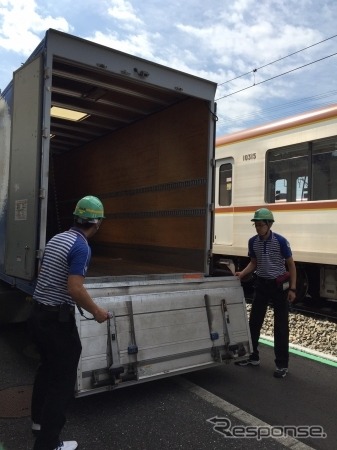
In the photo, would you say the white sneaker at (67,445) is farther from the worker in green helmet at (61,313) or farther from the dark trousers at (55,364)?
the dark trousers at (55,364)

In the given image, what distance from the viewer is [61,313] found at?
3078mm

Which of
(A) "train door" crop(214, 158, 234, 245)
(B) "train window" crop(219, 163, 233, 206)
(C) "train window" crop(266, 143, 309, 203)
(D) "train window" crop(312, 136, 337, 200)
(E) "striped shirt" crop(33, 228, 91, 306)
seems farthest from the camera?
(B) "train window" crop(219, 163, 233, 206)

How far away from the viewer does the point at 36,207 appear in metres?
4.16

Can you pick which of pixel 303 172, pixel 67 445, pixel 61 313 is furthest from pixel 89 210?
pixel 303 172

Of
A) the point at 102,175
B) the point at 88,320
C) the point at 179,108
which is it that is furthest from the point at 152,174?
the point at 88,320

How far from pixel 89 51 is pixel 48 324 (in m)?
2.66

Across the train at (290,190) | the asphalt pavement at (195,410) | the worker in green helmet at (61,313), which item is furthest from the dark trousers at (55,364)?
the train at (290,190)

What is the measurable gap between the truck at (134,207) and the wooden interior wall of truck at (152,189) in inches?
0.9

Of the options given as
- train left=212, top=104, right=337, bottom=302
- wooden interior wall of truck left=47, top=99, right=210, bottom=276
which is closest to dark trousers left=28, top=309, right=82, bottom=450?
wooden interior wall of truck left=47, top=99, right=210, bottom=276

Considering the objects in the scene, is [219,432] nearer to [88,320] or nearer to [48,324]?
[88,320]

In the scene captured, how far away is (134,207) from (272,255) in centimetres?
303

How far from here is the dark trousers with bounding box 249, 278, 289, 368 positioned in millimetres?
4781

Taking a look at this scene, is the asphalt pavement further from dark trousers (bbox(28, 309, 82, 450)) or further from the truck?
dark trousers (bbox(28, 309, 82, 450))

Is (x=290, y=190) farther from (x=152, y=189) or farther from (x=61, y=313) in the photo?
(x=61, y=313)
